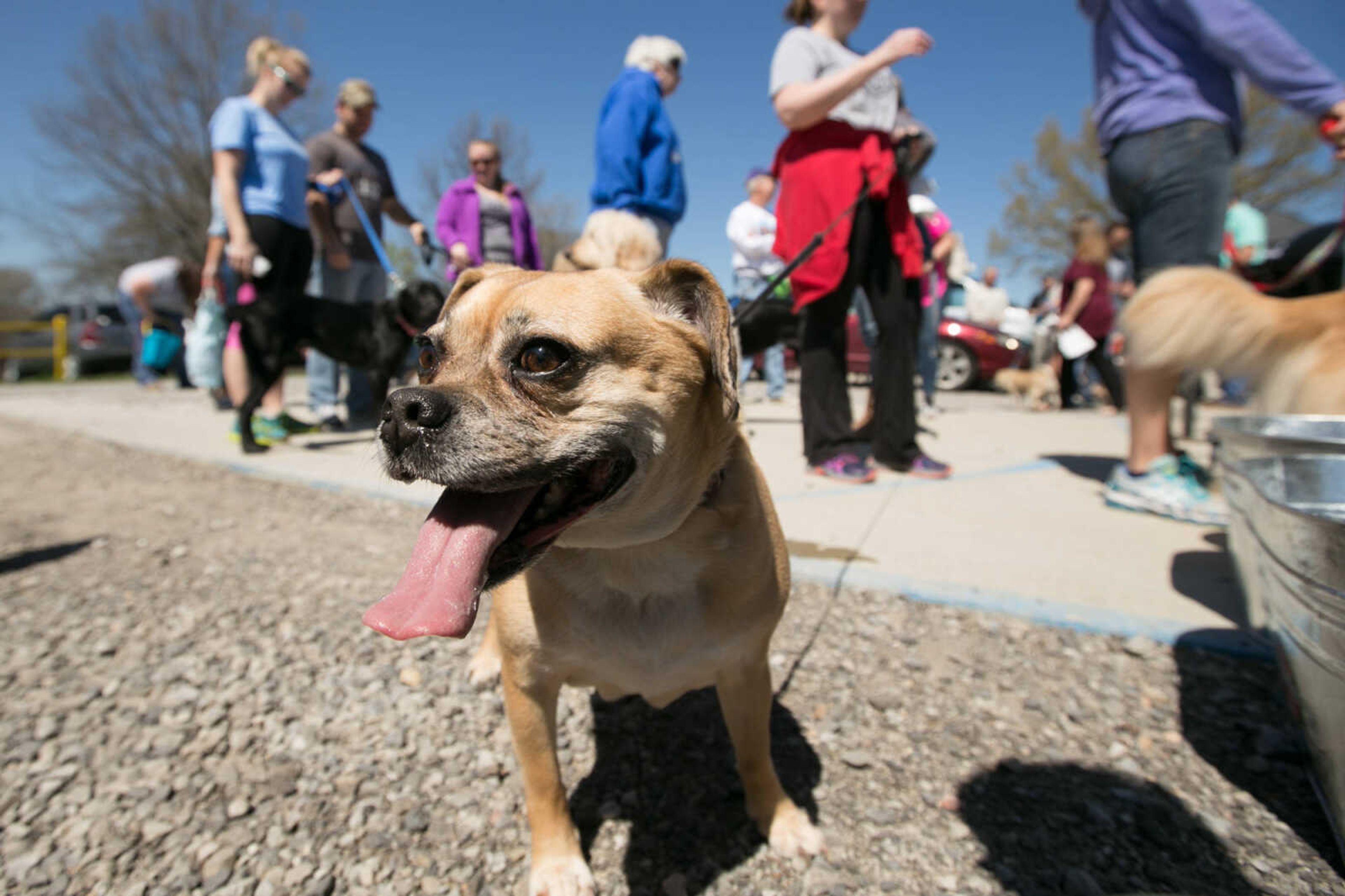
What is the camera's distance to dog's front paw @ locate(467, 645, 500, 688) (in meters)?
2.06

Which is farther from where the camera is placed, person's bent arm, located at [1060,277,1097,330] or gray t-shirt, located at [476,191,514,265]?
person's bent arm, located at [1060,277,1097,330]

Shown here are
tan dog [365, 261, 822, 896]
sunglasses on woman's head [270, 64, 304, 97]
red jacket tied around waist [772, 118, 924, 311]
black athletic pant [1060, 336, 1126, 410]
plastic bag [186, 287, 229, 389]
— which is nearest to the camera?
tan dog [365, 261, 822, 896]

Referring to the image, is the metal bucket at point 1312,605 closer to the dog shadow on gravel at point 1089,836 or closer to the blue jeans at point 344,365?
the dog shadow on gravel at point 1089,836

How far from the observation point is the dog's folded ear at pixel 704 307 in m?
1.39

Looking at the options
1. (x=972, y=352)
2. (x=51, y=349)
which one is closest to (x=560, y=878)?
(x=972, y=352)

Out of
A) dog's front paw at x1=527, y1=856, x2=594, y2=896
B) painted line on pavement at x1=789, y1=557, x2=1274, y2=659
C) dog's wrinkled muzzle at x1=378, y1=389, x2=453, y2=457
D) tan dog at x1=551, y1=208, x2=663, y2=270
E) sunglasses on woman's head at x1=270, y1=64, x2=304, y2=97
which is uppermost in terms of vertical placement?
sunglasses on woman's head at x1=270, y1=64, x2=304, y2=97

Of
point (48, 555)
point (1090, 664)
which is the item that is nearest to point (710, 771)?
point (1090, 664)

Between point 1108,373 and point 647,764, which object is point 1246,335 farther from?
point 1108,373

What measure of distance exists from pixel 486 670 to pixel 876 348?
3.05 m

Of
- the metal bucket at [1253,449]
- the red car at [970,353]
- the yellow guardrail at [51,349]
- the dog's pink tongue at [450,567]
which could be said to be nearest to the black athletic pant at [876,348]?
the metal bucket at [1253,449]

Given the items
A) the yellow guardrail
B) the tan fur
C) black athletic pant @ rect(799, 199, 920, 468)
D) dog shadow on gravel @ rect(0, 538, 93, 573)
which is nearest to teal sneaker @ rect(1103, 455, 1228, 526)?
black athletic pant @ rect(799, 199, 920, 468)

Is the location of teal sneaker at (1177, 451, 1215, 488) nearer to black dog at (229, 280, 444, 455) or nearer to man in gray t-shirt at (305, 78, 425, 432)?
black dog at (229, 280, 444, 455)

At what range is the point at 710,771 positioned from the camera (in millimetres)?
1739

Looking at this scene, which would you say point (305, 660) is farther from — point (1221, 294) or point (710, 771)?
point (1221, 294)
